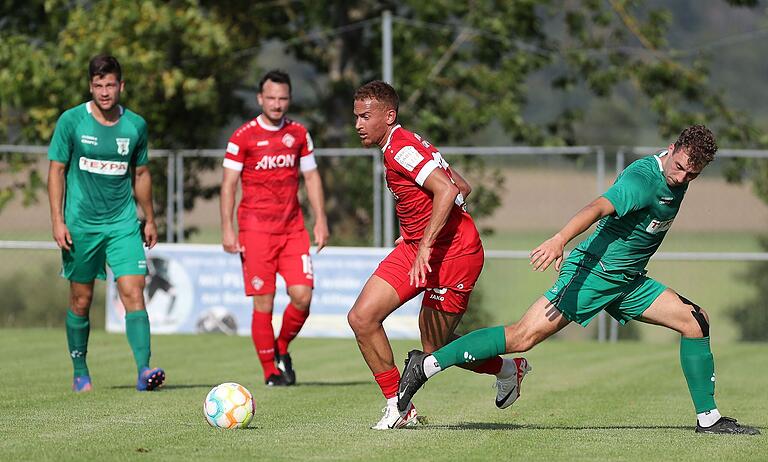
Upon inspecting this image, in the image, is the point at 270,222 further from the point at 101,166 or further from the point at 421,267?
the point at 421,267

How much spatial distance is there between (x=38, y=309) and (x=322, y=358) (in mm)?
9016

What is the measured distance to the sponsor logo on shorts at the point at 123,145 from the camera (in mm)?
10305

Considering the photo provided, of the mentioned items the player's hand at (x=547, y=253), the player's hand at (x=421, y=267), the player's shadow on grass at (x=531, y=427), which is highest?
the player's hand at (x=547, y=253)

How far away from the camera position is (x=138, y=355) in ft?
34.1

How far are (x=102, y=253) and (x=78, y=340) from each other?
0.70m

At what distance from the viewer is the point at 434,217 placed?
7.97 m

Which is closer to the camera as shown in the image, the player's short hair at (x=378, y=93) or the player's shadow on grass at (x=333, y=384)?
the player's short hair at (x=378, y=93)

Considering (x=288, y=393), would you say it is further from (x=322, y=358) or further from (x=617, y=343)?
(x=617, y=343)

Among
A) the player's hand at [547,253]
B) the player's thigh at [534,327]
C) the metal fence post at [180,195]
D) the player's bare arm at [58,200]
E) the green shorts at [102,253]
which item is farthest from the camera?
the metal fence post at [180,195]

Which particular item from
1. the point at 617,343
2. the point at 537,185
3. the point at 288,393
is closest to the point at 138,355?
the point at 288,393

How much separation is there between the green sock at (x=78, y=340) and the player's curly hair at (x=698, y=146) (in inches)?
197

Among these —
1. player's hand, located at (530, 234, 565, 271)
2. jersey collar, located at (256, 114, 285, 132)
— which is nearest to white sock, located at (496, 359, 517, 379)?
player's hand, located at (530, 234, 565, 271)

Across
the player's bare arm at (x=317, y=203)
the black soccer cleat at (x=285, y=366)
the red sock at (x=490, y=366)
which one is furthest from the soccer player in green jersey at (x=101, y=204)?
the red sock at (x=490, y=366)

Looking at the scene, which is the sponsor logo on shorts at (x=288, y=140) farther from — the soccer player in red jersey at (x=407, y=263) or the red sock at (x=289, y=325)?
the soccer player in red jersey at (x=407, y=263)
